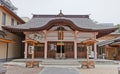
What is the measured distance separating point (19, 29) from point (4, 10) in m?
2.78

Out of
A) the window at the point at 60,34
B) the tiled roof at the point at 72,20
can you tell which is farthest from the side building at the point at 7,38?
the window at the point at 60,34

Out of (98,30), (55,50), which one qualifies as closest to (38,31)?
(55,50)

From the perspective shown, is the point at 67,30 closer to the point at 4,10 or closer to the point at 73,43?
the point at 73,43

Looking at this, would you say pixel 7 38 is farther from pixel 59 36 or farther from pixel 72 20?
pixel 72 20

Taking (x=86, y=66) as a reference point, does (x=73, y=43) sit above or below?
above

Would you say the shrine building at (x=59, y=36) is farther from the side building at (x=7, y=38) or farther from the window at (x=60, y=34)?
the side building at (x=7, y=38)

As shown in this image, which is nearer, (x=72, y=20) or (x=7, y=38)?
(x=7, y=38)

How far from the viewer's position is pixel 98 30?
2138 centimetres

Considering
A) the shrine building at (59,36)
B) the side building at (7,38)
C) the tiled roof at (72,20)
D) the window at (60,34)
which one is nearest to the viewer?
the side building at (7,38)

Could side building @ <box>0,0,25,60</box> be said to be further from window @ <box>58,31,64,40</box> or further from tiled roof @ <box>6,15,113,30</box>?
window @ <box>58,31,64,40</box>

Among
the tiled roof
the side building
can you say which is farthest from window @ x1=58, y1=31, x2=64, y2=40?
the side building

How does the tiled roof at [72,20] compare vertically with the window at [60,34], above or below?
above

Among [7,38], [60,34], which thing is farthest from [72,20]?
[7,38]

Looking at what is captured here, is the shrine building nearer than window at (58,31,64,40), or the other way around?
the shrine building
